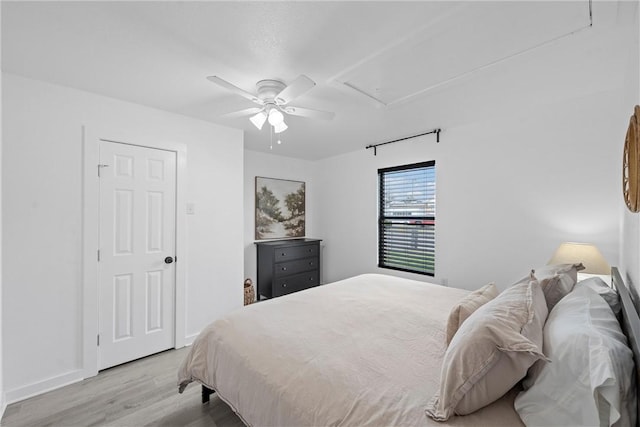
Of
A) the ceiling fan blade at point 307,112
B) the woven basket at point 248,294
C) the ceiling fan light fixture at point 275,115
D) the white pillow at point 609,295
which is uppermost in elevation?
the ceiling fan blade at point 307,112

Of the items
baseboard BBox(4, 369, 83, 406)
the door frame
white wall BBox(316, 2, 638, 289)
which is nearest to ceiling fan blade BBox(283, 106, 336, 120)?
white wall BBox(316, 2, 638, 289)

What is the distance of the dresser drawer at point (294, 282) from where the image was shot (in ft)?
13.2

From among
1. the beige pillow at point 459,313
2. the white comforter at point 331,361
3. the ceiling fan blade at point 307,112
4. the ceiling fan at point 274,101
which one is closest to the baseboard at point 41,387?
the white comforter at point 331,361

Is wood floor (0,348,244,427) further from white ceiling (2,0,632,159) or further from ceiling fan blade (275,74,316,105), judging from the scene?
white ceiling (2,0,632,159)

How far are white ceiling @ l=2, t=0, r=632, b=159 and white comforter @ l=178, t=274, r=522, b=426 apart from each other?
171 centimetres

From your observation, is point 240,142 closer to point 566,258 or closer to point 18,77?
point 18,77

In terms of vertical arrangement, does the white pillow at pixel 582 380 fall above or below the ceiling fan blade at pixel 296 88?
below

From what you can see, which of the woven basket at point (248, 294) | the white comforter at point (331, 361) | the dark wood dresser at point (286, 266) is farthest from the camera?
the dark wood dresser at point (286, 266)

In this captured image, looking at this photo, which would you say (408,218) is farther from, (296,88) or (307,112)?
(296,88)

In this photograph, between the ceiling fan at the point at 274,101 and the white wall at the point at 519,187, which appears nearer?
the ceiling fan at the point at 274,101

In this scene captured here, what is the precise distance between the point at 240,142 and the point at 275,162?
1.35m

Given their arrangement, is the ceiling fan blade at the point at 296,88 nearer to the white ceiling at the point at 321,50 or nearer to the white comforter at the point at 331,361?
the white ceiling at the point at 321,50

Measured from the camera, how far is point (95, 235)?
2.36 meters

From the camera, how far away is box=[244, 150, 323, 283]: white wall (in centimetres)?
430
